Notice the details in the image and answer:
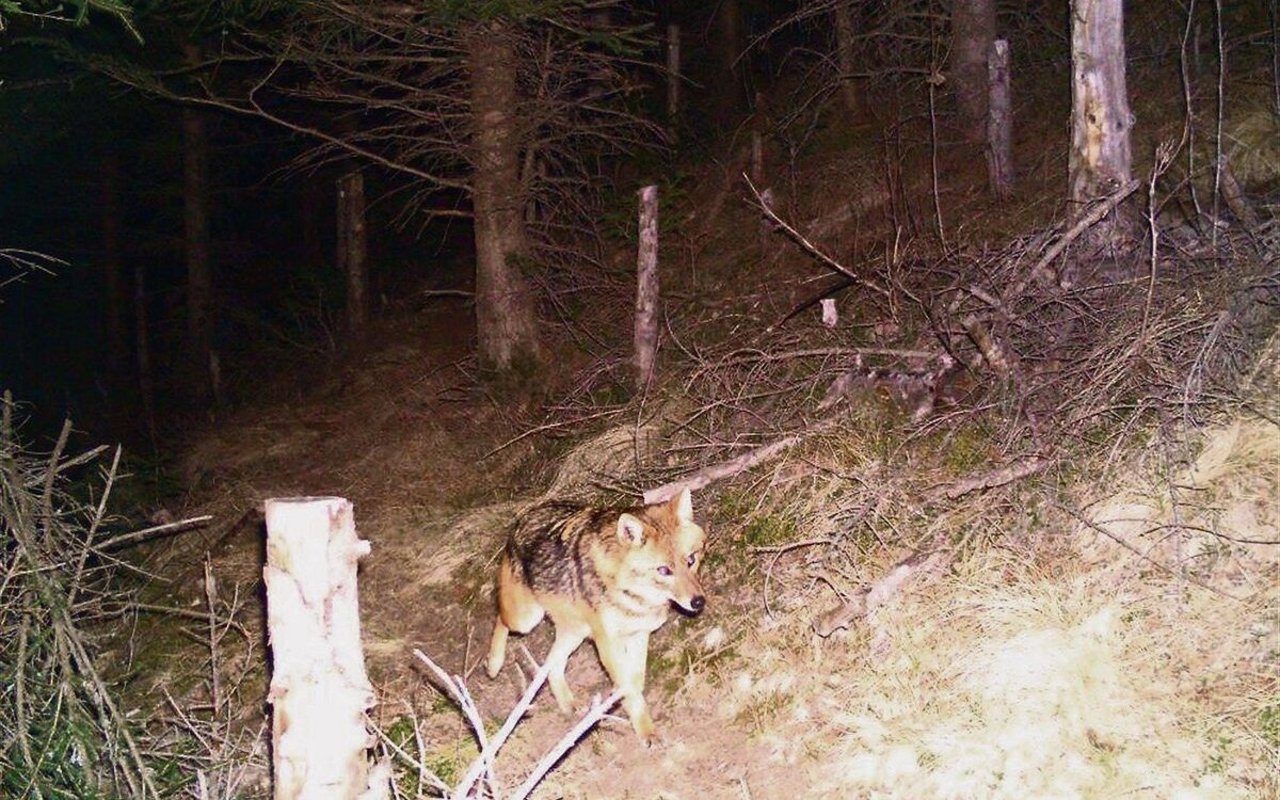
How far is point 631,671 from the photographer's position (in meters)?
6.24

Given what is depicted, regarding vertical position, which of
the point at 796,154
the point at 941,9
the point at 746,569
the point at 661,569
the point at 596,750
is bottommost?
the point at 596,750

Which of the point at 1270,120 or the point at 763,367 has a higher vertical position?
the point at 1270,120

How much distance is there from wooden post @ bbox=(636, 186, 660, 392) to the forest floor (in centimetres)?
42

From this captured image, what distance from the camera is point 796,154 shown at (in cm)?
1243

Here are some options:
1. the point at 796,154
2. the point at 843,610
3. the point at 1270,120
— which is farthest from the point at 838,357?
the point at 796,154

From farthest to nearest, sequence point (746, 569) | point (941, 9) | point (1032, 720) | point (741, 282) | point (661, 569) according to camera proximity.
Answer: point (941, 9) → point (741, 282) → point (746, 569) → point (661, 569) → point (1032, 720)

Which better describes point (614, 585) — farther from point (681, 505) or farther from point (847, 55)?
point (847, 55)

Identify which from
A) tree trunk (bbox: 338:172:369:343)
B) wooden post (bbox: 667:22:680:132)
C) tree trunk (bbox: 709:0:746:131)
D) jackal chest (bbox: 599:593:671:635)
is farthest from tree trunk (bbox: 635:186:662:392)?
tree trunk (bbox: 709:0:746:131)

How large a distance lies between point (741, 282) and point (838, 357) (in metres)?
3.53

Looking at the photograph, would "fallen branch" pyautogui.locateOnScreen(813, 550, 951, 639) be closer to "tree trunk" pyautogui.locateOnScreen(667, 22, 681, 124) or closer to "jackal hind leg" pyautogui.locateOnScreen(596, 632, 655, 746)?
"jackal hind leg" pyautogui.locateOnScreen(596, 632, 655, 746)

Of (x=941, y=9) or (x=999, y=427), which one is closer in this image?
(x=999, y=427)

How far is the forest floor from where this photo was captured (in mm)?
4660

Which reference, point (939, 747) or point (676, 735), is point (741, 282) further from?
point (939, 747)

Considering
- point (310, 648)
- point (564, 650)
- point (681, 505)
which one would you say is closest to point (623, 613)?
point (564, 650)
